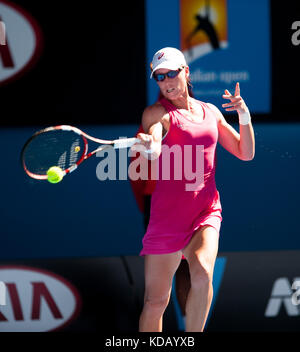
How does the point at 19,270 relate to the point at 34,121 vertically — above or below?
below

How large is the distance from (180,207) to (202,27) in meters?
1.54

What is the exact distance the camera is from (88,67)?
4418mm

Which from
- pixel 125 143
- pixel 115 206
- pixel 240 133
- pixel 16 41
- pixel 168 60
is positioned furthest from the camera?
pixel 115 206

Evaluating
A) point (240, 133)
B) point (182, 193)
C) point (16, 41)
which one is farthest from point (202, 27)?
point (182, 193)

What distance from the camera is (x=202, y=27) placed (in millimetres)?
4395

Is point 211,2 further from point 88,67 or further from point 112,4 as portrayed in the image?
point 88,67

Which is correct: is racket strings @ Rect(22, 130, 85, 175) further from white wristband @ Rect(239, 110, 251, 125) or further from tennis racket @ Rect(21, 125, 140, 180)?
white wristband @ Rect(239, 110, 251, 125)

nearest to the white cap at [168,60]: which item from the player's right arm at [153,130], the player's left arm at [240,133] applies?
the player's right arm at [153,130]

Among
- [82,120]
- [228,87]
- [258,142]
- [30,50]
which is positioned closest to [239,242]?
[258,142]

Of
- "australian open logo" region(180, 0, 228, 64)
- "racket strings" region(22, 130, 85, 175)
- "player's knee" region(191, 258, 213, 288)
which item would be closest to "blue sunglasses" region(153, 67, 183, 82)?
"racket strings" region(22, 130, 85, 175)

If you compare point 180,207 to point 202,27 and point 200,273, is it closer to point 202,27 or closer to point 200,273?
point 200,273

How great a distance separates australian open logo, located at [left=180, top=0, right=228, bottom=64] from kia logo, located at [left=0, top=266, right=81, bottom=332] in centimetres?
181

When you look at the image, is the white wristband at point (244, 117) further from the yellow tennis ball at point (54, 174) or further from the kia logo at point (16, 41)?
the kia logo at point (16, 41)

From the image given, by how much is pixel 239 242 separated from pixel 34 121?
1.65 metres
